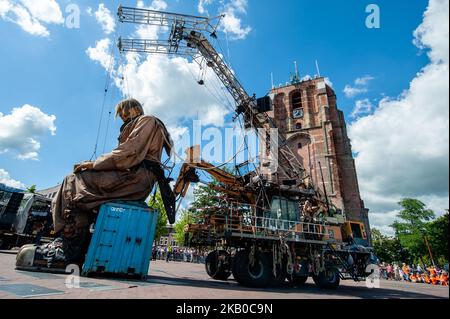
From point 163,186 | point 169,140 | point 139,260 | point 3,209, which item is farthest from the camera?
point 3,209

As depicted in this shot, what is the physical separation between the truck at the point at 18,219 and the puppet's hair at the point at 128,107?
34.5 ft

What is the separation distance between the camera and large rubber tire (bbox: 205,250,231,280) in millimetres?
12414

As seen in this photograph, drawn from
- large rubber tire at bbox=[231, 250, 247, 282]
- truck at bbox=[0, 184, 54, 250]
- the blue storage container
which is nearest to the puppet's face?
the blue storage container

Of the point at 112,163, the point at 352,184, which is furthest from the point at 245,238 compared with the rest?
the point at 352,184

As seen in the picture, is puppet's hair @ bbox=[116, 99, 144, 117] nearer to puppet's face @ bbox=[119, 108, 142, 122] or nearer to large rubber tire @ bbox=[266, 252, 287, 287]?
puppet's face @ bbox=[119, 108, 142, 122]

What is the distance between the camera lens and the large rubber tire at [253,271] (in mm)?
10062

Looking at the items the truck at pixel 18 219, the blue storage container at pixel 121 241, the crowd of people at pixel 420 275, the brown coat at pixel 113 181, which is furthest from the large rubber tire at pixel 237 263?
the crowd of people at pixel 420 275

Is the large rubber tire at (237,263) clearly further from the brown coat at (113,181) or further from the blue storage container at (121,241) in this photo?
the brown coat at (113,181)

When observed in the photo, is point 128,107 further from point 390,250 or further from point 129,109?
point 390,250

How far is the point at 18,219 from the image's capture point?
55.0ft

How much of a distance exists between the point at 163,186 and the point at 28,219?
12730 millimetres

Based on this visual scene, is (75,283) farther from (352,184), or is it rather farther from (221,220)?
(352,184)
